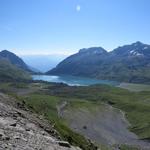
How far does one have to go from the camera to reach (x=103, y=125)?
514 ft

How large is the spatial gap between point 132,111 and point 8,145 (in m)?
181

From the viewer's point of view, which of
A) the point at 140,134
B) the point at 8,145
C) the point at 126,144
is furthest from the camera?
the point at 140,134

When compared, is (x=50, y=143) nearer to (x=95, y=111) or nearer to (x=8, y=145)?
(x=8, y=145)

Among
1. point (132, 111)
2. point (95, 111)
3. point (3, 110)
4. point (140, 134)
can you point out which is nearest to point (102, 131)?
point (140, 134)

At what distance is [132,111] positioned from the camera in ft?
640

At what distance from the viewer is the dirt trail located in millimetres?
126812

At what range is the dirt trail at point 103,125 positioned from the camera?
127m

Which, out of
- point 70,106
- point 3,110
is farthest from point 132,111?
point 3,110

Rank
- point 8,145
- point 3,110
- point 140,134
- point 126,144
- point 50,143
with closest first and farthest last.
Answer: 1. point 8,145
2. point 50,143
3. point 3,110
4. point 126,144
5. point 140,134

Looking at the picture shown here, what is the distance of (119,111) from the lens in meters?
199

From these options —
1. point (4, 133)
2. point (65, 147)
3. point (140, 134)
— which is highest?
point (4, 133)

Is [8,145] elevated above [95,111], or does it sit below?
above

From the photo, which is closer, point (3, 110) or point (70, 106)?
point (3, 110)

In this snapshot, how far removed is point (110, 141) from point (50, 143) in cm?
10287
